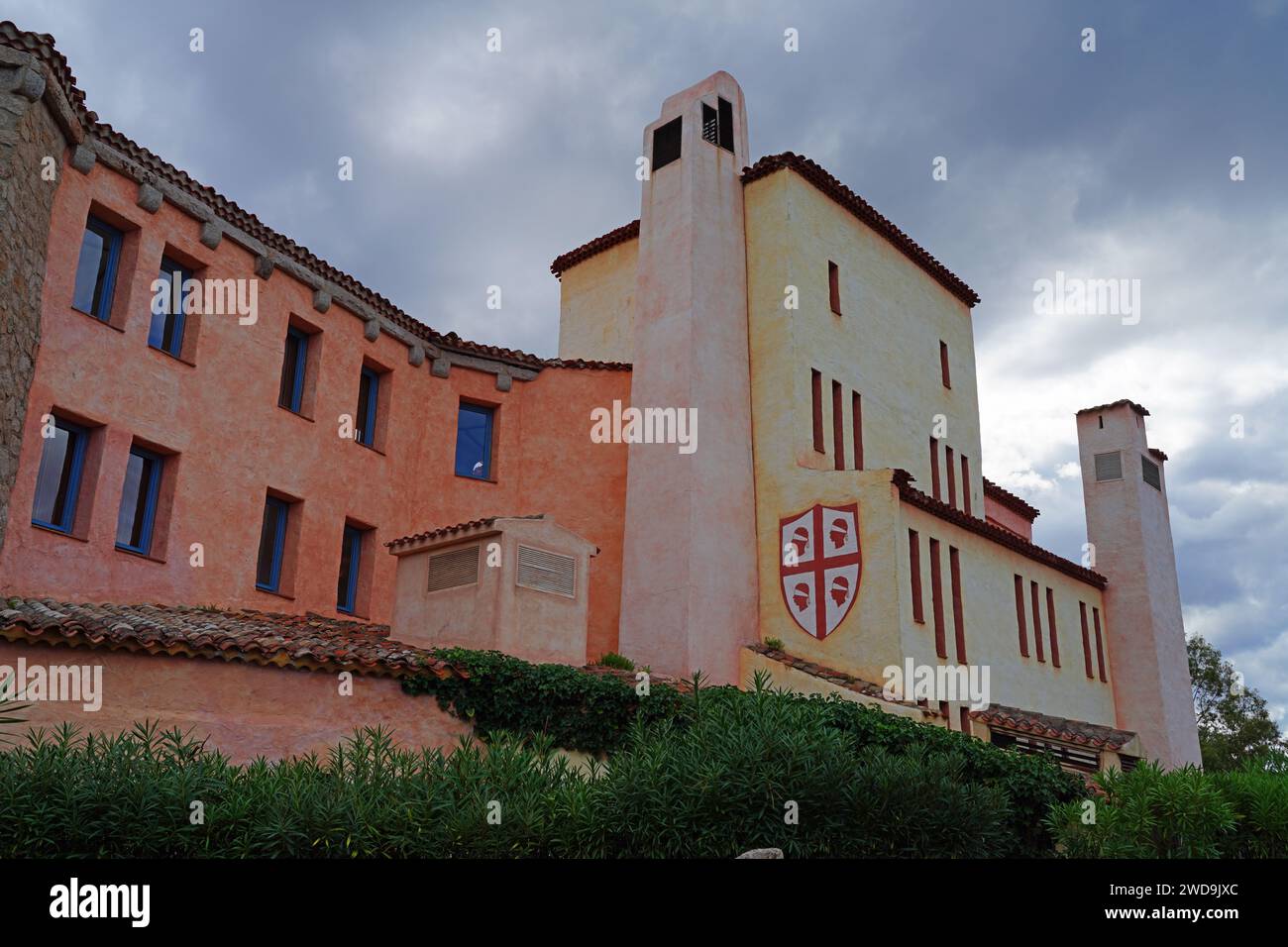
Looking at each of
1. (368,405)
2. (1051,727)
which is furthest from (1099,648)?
(368,405)

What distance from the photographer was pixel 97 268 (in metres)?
16.7

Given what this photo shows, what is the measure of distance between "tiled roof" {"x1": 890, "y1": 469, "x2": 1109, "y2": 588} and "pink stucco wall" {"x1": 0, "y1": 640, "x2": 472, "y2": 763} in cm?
893

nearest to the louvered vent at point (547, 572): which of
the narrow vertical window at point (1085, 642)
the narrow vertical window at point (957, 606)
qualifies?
the narrow vertical window at point (957, 606)

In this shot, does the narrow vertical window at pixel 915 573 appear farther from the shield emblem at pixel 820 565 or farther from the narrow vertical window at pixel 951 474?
the narrow vertical window at pixel 951 474

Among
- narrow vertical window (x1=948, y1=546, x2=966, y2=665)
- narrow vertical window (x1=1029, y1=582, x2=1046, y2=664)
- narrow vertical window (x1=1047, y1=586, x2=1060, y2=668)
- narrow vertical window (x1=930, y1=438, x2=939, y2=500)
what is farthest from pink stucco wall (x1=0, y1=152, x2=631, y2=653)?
narrow vertical window (x1=1047, y1=586, x2=1060, y2=668)

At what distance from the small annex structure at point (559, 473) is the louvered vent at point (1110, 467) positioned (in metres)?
0.08

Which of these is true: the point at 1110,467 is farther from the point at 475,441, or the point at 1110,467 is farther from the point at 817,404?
the point at 475,441

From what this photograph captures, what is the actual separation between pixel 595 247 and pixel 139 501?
42.1ft

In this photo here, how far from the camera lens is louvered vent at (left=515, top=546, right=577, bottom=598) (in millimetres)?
16297

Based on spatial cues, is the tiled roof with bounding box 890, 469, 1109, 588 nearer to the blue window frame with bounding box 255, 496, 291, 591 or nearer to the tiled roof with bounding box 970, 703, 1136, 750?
the tiled roof with bounding box 970, 703, 1136, 750

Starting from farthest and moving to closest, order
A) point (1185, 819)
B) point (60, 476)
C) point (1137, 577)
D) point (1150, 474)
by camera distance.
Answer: point (1150, 474)
point (1137, 577)
point (60, 476)
point (1185, 819)
